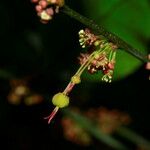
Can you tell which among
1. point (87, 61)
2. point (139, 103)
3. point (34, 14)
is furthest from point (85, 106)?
point (87, 61)

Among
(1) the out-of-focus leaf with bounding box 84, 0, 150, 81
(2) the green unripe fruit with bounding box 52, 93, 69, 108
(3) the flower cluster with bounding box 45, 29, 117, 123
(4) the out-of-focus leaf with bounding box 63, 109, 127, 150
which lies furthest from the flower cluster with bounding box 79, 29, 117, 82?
(4) the out-of-focus leaf with bounding box 63, 109, 127, 150

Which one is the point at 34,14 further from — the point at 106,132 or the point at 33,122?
the point at 33,122

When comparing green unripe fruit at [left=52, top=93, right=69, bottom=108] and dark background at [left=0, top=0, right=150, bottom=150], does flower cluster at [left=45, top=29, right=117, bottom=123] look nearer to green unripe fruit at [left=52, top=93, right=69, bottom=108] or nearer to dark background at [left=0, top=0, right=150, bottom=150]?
green unripe fruit at [left=52, top=93, right=69, bottom=108]

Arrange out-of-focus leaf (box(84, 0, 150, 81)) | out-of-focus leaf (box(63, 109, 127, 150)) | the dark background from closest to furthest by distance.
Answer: out-of-focus leaf (box(84, 0, 150, 81))
the dark background
out-of-focus leaf (box(63, 109, 127, 150))

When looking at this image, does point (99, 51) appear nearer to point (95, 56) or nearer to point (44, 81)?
point (95, 56)

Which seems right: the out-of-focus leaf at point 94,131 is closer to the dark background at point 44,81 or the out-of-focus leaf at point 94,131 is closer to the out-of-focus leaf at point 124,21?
the dark background at point 44,81

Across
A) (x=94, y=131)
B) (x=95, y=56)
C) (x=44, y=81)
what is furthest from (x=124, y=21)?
(x=44, y=81)
